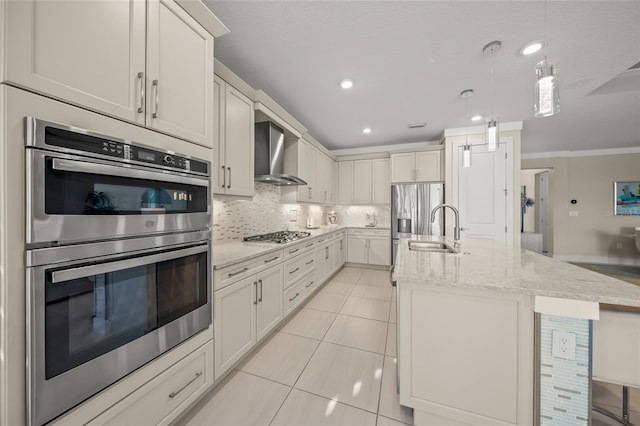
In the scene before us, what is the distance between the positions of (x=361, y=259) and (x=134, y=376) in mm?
4106

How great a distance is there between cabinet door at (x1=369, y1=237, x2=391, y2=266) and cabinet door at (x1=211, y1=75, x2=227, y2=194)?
3.45m

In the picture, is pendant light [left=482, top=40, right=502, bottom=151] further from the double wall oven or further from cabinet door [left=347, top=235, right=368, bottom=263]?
cabinet door [left=347, top=235, right=368, bottom=263]

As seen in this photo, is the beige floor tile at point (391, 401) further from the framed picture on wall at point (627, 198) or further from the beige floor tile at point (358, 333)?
the framed picture on wall at point (627, 198)

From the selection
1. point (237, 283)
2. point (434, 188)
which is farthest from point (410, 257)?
point (434, 188)

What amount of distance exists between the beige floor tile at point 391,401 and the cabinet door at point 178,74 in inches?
80.1

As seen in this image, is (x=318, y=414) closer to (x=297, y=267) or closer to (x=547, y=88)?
(x=297, y=267)

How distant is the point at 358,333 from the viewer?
234 centimetres

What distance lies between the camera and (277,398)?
60.8 inches

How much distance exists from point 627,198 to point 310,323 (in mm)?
8101

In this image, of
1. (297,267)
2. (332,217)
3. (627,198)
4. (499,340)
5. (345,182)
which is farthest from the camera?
(627,198)

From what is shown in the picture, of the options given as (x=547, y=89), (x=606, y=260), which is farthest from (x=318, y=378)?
(x=606, y=260)

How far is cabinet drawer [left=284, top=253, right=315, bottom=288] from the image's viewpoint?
2.49 metres

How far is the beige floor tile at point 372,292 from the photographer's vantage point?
3.30 m

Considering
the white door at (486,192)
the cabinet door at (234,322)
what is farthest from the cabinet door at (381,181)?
the cabinet door at (234,322)
